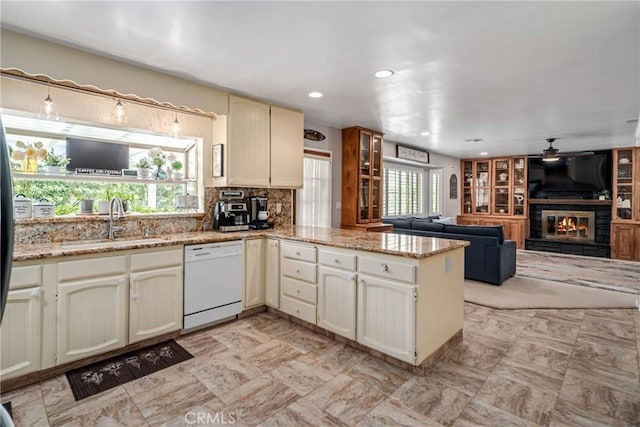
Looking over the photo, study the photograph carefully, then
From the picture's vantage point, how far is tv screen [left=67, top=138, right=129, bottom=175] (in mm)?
3133

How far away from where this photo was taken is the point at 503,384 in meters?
2.36

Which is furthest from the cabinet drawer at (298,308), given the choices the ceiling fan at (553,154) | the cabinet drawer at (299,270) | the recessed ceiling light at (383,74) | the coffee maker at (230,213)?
the ceiling fan at (553,154)

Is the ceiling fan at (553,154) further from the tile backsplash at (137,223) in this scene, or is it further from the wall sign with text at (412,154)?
the tile backsplash at (137,223)

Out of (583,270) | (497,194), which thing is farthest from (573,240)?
(583,270)

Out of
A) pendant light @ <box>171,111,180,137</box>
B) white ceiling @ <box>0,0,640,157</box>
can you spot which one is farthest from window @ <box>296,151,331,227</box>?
pendant light @ <box>171,111,180,137</box>

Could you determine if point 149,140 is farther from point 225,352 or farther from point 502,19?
point 502,19

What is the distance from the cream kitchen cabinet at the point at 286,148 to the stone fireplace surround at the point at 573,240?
691 cm

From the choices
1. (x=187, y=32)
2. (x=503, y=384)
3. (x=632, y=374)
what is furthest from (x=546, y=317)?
(x=187, y=32)

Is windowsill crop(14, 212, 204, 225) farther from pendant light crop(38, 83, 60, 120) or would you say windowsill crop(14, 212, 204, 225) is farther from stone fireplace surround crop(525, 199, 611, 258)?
stone fireplace surround crop(525, 199, 611, 258)

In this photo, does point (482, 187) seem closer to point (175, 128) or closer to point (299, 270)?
point (299, 270)

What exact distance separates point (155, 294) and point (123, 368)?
1.94 feet

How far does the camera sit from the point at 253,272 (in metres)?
3.63

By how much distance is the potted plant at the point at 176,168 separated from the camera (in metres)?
3.85

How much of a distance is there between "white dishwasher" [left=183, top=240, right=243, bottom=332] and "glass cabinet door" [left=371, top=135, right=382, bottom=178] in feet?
9.70
